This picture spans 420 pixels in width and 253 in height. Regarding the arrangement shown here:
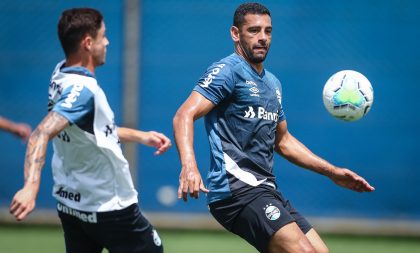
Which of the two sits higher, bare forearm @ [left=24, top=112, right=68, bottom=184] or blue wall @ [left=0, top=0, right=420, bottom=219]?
blue wall @ [left=0, top=0, right=420, bottom=219]

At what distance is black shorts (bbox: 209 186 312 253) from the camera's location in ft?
18.2

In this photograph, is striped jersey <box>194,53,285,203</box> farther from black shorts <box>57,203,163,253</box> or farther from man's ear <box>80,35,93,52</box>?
man's ear <box>80,35,93,52</box>

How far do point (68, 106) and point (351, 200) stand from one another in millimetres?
5644

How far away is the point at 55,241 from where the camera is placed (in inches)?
353

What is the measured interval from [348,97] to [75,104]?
2177 millimetres

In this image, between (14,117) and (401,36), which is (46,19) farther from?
(401,36)

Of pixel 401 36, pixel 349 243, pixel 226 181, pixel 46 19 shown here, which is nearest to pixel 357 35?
pixel 401 36

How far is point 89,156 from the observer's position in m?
5.27

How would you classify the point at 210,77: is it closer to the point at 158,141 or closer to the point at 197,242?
the point at 158,141

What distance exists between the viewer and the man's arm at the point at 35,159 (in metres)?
4.46

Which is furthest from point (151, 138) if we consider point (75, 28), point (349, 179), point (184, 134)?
point (349, 179)

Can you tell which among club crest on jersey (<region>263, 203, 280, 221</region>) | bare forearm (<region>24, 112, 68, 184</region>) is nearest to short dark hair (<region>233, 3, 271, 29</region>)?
club crest on jersey (<region>263, 203, 280, 221</region>)

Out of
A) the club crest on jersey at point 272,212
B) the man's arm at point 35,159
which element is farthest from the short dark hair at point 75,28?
the club crest on jersey at point 272,212

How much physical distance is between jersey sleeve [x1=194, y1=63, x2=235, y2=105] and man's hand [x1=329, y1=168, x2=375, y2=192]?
106 centimetres
